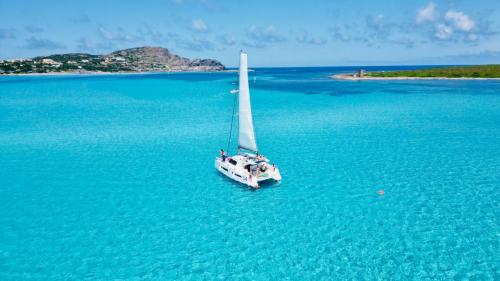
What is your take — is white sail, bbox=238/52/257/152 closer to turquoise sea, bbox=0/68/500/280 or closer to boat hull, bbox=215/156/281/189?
boat hull, bbox=215/156/281/189

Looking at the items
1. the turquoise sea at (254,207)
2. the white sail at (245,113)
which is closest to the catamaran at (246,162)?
the white sail at (245,113)

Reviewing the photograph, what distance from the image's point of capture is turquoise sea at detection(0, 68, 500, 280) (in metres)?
23.6

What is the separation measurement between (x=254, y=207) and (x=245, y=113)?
35.9ft

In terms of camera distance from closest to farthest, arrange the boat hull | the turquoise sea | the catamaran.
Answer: the turquoise sea
the boat hull
the catamaran

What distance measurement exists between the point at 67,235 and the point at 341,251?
2045cm

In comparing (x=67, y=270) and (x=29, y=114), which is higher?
(x=29, y=114)

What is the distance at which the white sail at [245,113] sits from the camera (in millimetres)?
36250

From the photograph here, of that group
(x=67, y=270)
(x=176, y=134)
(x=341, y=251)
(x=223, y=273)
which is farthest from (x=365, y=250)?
(x=176, y=134)

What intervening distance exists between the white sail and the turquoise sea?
5.01 metres

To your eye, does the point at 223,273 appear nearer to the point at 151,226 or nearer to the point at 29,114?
the point at 151,226

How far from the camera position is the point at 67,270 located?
2319 cm

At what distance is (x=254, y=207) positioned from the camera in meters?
32.2

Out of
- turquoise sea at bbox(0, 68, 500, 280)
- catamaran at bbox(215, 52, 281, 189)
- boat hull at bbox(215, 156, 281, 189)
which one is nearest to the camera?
turquoise sea at bbox(0, 68, 500, 280)

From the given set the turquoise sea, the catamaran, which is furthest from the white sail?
the turquoise sea
